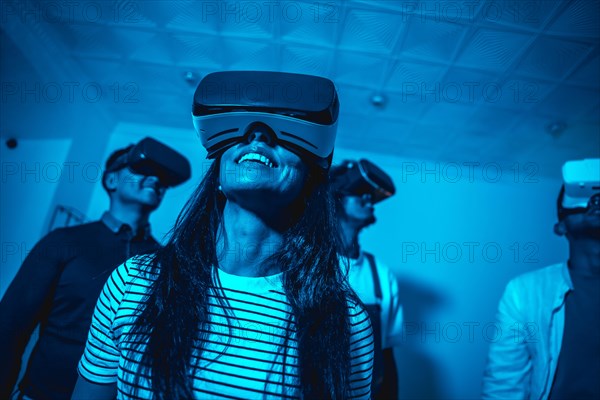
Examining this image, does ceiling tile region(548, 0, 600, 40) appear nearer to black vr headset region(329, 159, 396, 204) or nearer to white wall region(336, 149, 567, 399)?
black vr headset region(329, 159, 396, 204)

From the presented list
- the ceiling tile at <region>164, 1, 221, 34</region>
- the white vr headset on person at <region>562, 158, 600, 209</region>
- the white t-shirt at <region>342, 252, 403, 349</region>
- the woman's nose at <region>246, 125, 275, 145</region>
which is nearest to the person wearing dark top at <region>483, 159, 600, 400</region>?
the white vr headset on person at <region>562, 158, 600, 209</region>

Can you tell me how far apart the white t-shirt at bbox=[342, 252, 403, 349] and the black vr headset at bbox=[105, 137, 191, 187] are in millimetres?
1276

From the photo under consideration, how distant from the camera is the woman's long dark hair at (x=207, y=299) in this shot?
0.81 m

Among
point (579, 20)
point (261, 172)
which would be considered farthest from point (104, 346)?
point (579, 20)

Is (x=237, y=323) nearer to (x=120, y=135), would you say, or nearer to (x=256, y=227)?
(x=256, y=227)

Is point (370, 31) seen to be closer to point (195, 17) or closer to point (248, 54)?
point (248, 54)

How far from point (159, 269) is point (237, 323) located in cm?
28

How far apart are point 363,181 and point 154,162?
1360 millimetres

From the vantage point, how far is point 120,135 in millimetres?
3754

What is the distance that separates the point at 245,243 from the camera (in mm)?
960

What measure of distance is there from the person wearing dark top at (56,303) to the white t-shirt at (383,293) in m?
1.26

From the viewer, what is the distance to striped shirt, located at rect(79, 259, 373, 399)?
783mm

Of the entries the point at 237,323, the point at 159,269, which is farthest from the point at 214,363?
the point at 159,269

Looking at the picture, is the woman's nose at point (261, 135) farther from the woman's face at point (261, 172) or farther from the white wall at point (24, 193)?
the white wall at point (24, 193)
